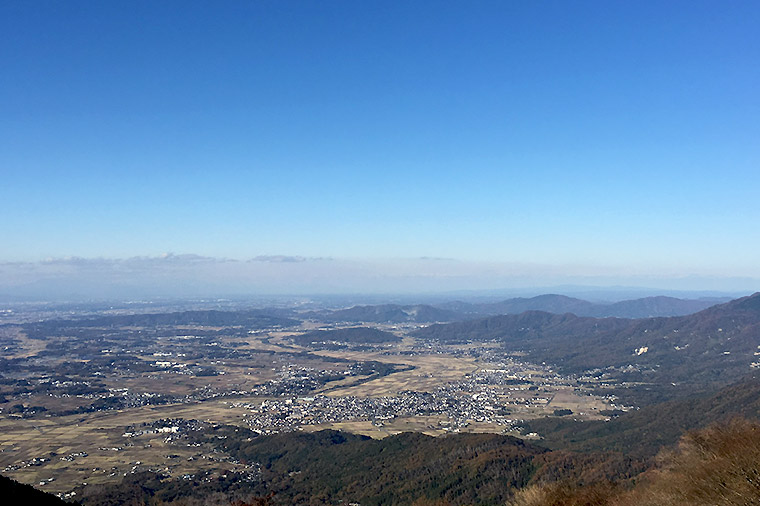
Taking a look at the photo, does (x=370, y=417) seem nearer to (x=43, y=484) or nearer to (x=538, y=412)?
(x=538, y=412)

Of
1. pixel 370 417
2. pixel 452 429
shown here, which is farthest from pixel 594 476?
pixel 370 417

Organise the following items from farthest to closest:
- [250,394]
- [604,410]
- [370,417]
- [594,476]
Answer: [250,394] → [604,410] → [370,417] → [594,476]

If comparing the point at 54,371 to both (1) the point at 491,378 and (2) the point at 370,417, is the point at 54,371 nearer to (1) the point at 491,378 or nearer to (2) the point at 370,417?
(2) the point at 370,417

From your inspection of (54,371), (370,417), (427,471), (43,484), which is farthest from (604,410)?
(54,371)

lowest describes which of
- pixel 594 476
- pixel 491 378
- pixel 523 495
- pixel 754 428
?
pixel 491 378

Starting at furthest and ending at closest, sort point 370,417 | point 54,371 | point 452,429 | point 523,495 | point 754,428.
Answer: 1. point 54,371
2. point 370,417
3. point 452,429
4. point 523,495
5. point 754,428

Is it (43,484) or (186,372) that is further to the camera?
(186,372)

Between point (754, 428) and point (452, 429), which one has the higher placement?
point (754, 428)

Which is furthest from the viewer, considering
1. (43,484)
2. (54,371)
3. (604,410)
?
(54,371)

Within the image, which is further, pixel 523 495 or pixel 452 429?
pixel 452 429
